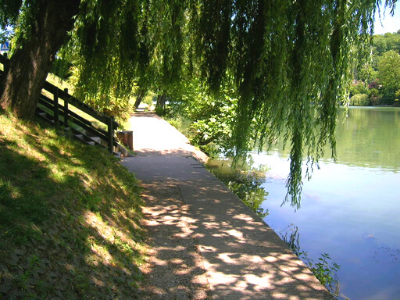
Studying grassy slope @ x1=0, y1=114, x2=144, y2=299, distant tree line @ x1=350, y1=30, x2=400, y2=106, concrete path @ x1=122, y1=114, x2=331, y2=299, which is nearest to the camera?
grassy slope @ x1=0, y1=114, x2=144, y2=299

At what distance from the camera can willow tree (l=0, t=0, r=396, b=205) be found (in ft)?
20.4

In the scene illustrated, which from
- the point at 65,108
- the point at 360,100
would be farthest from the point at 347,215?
the point at 360,100

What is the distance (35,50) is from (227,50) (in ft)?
11.8

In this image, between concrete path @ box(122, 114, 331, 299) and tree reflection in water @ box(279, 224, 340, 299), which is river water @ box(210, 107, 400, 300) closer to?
tree reflection in water @ box(279, 224, 340, 299)

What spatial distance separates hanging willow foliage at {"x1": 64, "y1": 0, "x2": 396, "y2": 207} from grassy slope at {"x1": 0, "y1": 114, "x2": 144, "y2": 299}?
1825mm

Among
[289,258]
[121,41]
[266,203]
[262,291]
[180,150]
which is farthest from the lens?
[180,150]

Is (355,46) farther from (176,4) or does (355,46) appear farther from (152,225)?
(152,225)

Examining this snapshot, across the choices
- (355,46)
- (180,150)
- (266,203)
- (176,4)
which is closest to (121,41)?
(176,4)

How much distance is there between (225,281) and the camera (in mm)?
4883

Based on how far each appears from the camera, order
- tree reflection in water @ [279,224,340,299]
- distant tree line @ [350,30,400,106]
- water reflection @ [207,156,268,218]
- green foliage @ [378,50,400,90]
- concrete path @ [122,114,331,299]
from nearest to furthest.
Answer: concrete path @ [122,114,331,299] < tree reflection in water @ [279,224,340,299] < distant tree line @ [350,30,400,106] < water reflection @ [207,156,268,218] < green foliage @ [378,50,400,90]

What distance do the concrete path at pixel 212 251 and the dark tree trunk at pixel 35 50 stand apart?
3195 mm

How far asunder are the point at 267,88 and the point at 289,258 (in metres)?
2.70

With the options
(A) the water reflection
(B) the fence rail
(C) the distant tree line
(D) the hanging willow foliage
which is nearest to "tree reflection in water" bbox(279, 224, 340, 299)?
(D) the hanging willow foliage

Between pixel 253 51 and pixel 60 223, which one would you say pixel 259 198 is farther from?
pixel 60 223
